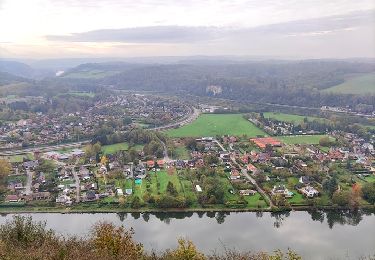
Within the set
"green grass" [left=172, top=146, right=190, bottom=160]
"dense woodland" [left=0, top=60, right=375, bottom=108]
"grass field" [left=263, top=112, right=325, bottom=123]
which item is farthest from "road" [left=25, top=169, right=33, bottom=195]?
"dense woodland" [left=0, top=60, right=375, bottom=108]

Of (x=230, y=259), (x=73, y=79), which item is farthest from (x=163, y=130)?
(x=73, y=79)

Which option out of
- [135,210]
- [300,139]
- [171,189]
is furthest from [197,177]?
[300,139]

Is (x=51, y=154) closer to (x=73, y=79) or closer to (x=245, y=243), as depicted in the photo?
(x=245, y=243)

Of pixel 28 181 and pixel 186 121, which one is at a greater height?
pixel 28 181

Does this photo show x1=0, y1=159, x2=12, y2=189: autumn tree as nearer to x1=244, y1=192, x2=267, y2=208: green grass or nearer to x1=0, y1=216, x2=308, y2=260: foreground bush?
x1=0, y1=216, x2=308, y2=260: foreground bush

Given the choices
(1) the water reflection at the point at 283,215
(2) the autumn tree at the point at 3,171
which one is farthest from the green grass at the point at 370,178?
(2) the autumn tree at the point at 3,171

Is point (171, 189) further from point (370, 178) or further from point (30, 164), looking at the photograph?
point (370, 178)
